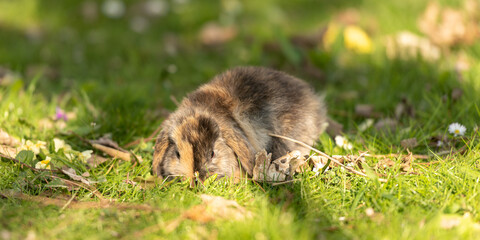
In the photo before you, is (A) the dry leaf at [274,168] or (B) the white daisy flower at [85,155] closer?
(A) the dry leaf at [274,168]

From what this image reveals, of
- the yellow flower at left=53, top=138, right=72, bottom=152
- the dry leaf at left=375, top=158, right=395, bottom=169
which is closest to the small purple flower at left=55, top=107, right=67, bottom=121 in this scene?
the yellow flower at left=53, top=138, right=72, bottom=152

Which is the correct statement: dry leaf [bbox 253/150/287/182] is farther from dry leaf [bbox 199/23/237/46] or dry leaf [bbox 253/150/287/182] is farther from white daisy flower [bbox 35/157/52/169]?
dry leaf [bbox 199/23/237/46]

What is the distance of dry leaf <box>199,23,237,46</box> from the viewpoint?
7.51 m

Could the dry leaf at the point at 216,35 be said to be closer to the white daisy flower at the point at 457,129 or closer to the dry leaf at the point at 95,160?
the dry leaf at the point at 95,160

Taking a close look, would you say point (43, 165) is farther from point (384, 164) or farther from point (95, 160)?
point (384, 164)

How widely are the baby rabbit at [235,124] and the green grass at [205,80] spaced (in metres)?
0.19

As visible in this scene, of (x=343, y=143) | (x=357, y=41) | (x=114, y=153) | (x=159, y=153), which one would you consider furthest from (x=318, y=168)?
(x=357, y=41)

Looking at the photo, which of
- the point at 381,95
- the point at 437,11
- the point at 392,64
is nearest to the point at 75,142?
the point at 381,95

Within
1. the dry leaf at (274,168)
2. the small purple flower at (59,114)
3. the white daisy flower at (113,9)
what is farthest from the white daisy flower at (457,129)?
the white daisy flower at (113,9)

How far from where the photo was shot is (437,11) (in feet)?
21.4

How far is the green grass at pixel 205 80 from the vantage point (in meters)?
2.89

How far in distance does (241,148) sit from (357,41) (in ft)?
13.2

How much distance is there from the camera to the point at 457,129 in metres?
3.90

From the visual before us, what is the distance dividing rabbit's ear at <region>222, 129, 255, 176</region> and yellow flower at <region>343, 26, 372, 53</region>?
3839mm
